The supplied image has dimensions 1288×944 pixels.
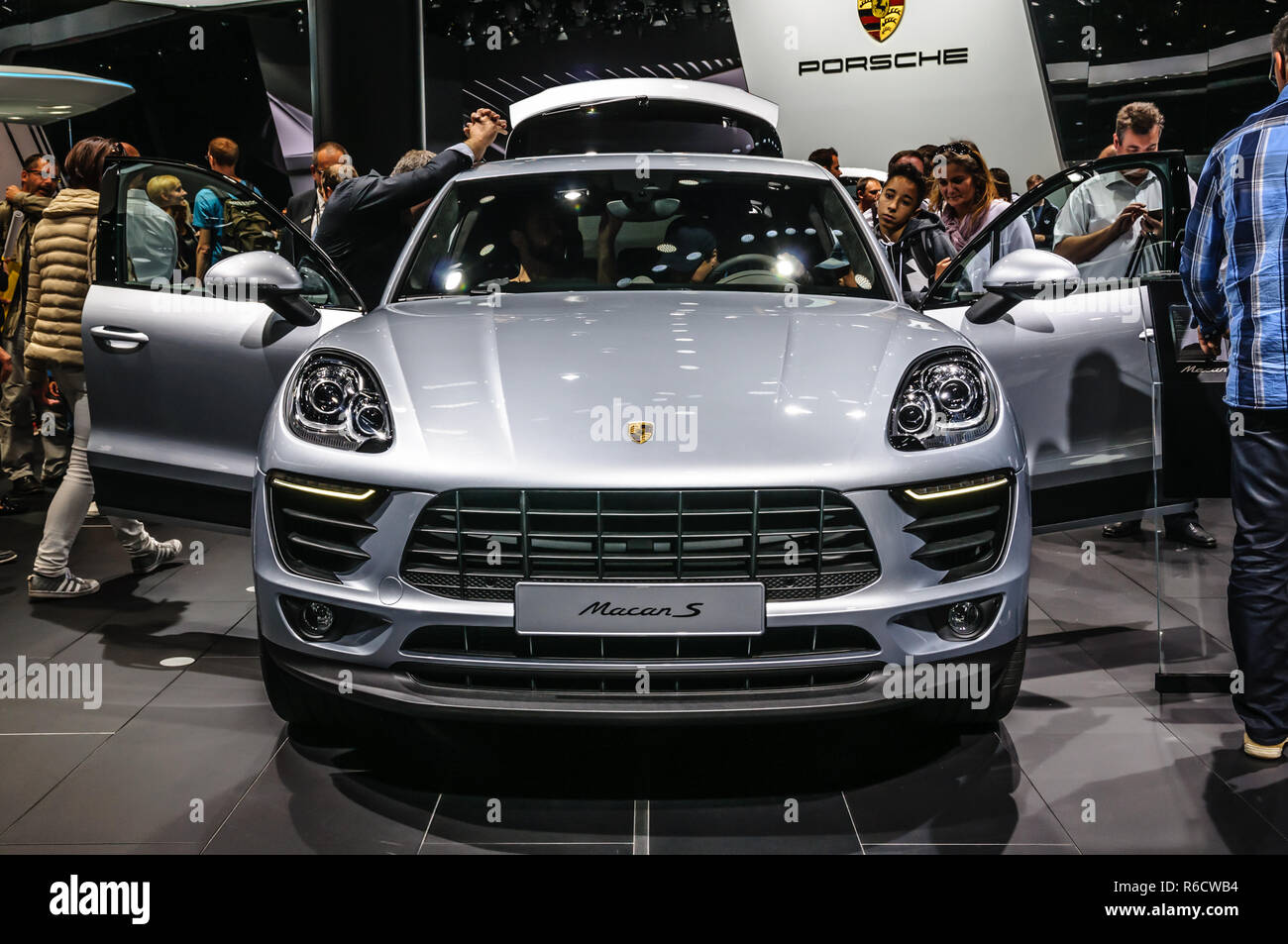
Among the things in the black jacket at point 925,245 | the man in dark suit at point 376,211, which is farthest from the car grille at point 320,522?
the black jacket at point 925,245

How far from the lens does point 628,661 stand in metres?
2.15

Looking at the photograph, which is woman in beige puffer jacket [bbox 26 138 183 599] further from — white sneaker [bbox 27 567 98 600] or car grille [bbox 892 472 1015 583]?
car grille [bbox 892 472 1015 583]

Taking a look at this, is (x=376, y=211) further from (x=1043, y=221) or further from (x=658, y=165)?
(x=1043, y=221)

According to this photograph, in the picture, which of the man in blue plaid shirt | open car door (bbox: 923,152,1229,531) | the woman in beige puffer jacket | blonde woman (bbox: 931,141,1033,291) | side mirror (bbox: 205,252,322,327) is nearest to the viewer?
the man in blue plaid shirt

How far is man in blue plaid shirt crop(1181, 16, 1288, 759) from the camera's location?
2.54 meters

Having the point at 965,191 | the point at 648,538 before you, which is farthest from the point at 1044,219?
the point at 648,538

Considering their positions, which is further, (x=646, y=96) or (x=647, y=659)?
(x=646, y=96)

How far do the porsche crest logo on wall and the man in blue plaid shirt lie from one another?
20.6ft

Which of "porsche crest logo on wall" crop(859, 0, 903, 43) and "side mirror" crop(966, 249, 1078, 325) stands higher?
"porsche crest logo on wall" crop(859, 0, 903, 43)

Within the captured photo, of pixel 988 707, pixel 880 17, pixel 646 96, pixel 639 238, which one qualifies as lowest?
pixel 988 707

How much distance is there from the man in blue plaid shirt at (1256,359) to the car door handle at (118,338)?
2791 millimetres

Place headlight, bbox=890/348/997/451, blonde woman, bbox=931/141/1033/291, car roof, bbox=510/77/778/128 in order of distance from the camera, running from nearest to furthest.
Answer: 1. headlight, bbox=890/348/997/451
2. blonde woman, bbox=931/141/1033/291
3. car roof, bbox=510/77/778/128

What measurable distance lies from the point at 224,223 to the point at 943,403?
17.3 feet

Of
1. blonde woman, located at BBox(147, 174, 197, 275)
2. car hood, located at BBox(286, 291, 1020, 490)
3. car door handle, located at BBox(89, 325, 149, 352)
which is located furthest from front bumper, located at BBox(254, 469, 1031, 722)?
blonde woman, located at BBox(147, 174, 197, 275)
